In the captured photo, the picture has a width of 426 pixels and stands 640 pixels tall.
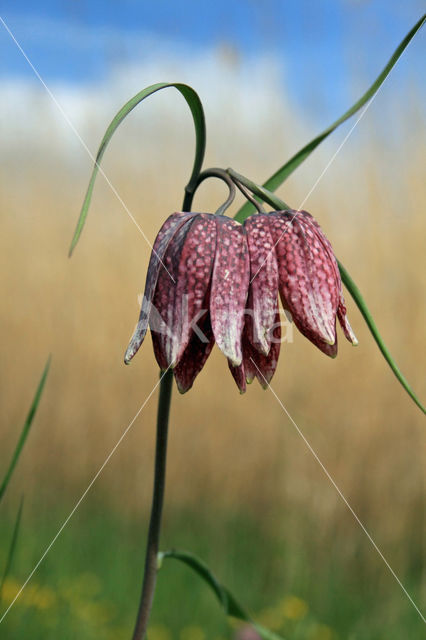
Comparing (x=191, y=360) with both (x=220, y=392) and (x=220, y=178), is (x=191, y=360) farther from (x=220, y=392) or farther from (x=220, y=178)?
(x=220, y=392)

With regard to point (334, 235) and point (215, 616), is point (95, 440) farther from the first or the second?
point (334, 235)

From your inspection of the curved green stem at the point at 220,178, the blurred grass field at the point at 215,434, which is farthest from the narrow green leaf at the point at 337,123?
the blurred grass field at the point at 215,434

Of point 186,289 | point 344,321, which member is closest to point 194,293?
point 186,289

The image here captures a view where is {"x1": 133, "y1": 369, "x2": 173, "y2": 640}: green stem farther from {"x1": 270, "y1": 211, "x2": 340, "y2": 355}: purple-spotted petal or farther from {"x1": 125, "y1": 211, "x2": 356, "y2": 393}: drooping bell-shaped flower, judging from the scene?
{"x1": 270, "y1": 211, "x2": 340, "y2": 355}: purple-spotted petal

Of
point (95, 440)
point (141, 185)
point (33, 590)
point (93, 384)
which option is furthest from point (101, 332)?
point (33, 590)

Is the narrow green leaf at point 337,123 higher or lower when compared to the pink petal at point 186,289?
higher

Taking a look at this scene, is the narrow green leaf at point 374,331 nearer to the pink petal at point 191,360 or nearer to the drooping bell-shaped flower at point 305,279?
the drooping bell-shaped flower at point 305,279
